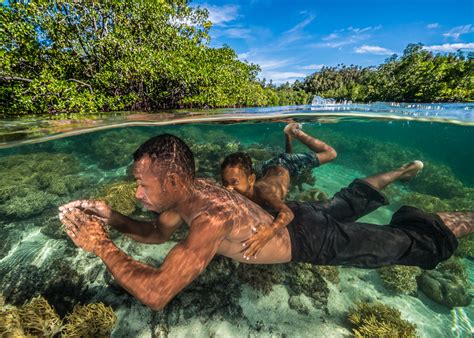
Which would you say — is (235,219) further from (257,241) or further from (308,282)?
(308,282)

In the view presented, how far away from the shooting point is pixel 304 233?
12.8 ft

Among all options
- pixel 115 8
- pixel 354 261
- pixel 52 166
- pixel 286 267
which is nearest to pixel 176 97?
pixel 115 8

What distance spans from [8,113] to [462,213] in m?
19.0

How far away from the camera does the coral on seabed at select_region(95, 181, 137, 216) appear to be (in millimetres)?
7637

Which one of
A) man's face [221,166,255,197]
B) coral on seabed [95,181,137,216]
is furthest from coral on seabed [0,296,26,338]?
man's face [221,166,255,197]

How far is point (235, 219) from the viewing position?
2.89 m

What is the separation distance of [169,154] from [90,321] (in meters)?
3.70

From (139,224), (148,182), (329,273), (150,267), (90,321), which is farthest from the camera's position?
(329,273)

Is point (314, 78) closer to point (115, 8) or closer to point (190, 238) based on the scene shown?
point (115, 8)

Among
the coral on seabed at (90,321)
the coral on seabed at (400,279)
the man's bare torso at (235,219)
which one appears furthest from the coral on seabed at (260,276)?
the coral on seabed at (400,279)

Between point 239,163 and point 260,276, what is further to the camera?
point 260,276

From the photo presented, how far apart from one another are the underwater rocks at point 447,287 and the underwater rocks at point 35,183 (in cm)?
1285

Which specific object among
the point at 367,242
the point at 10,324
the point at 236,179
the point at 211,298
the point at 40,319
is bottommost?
the point at 211,298

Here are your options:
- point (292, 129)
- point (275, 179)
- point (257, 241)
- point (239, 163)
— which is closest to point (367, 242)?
point (257, 241)
